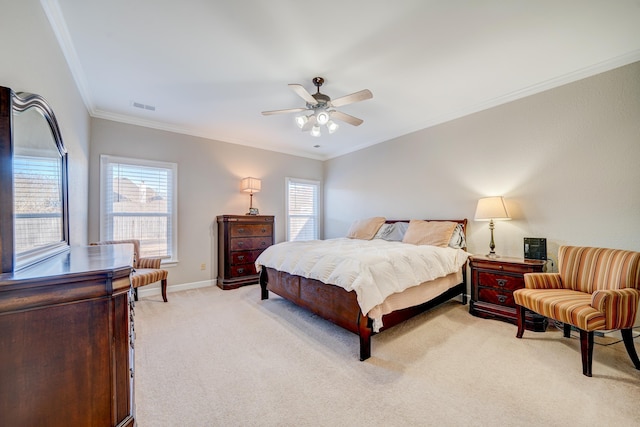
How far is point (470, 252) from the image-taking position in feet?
12.1

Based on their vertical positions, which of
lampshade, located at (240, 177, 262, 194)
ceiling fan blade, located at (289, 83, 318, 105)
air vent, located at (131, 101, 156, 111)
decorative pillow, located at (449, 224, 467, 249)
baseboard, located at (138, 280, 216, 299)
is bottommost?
baseboard, located at (138, 280, 216, 299)

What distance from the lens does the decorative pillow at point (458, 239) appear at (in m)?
3.53

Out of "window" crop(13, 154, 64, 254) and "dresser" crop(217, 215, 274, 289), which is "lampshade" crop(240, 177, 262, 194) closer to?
"dresser" crop(217, 215, 274, 289)

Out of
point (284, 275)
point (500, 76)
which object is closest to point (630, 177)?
point (500, 76)

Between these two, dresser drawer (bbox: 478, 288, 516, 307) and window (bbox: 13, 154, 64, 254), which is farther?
dresser drawer (bbox: 478, 288, 516, 307)

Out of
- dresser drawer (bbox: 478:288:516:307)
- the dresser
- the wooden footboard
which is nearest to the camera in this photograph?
the wooden footboard

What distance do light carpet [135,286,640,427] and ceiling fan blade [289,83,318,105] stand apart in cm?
241

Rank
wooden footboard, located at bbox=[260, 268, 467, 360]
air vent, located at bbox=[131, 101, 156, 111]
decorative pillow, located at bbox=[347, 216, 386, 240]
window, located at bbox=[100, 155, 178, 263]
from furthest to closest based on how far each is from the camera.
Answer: decorative pillow, located at bbox=[347, 216, 386, 240]
window, located at bbox=[100, 155, 178, 263]
air vent, located at bbox=[131, 101, 156, 111]
wooden footboard, located at bbox=[260, 268, 467, 360]

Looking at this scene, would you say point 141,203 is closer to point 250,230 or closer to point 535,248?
point 250,230

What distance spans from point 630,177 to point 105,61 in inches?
206

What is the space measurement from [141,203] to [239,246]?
161cm

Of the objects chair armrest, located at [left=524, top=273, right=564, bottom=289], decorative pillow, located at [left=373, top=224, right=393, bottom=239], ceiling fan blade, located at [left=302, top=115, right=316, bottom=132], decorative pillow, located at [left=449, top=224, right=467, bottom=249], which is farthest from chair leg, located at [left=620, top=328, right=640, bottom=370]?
ceiling fan blade, located at [left=302, top=115, right=316, bottom=132]

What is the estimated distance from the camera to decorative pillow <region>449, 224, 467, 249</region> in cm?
353

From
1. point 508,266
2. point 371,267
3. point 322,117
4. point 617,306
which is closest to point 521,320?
point 508,266
